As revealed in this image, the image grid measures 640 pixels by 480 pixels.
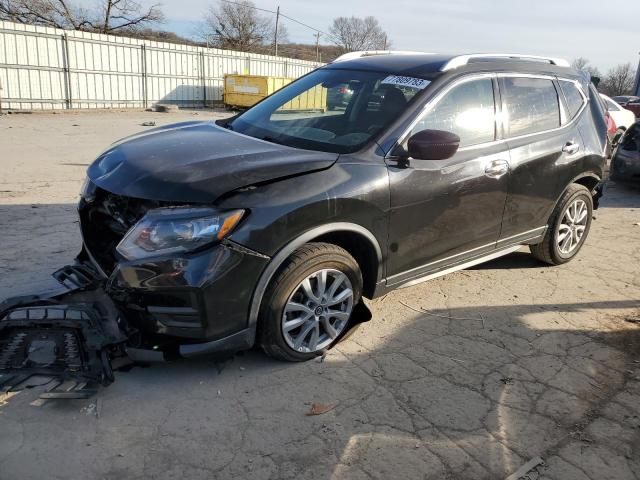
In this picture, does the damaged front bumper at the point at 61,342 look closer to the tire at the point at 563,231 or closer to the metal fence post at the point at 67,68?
the tire at the point at 563,231

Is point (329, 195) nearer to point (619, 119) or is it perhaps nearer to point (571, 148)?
point (571, 148)

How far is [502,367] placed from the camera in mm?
3469

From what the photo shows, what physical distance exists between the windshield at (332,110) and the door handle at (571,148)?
1.76 meters

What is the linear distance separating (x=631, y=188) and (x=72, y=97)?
19334 millimetres

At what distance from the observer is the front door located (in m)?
3.57

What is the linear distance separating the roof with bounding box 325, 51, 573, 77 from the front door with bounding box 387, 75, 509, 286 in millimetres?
147

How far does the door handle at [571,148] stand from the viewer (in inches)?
186

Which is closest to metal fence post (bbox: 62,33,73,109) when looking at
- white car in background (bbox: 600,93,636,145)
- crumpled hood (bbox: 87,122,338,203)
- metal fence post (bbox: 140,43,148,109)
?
metal fence post (bbox: 140,43,148,109)

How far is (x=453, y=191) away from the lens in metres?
3.80

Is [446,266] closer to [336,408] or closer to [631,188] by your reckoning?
[336,408]

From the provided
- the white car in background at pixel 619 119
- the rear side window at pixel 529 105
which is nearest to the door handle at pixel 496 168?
the rear side window at pixel 529 105

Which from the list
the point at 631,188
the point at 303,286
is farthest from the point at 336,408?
the point at 631,188

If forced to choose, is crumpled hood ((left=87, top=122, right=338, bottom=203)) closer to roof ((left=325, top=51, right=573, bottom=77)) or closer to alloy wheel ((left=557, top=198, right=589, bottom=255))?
roof ((left=325, top=51, right=573, bottom=77))

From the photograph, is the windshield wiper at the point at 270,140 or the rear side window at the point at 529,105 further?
the rear side window at the point at 529,105
